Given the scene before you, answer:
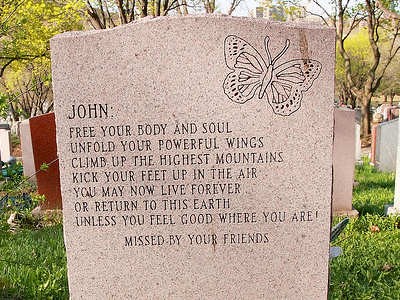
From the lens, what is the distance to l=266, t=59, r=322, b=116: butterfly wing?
9.08ft

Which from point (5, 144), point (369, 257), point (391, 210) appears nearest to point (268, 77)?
point (369, 257)

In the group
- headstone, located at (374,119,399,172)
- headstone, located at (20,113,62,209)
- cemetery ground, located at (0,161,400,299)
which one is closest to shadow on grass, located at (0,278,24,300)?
cemetery ground, located at (0,161,400,299)

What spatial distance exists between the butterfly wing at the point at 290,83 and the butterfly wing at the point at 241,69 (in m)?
0.10

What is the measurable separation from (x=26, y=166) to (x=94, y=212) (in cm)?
685

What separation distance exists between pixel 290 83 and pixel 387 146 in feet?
27.2

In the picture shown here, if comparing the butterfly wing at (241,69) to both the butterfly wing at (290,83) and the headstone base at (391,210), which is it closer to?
the butterfly wing at (290,83)

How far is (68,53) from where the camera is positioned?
2.77m

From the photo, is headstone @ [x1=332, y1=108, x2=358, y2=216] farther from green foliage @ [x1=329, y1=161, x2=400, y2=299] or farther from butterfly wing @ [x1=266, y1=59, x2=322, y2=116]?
butterfly wing @ [x1=266, y1=59, x2=322, y2=116]

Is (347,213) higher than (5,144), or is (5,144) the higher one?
(5,144)

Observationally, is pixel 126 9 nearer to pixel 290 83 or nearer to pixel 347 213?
pixel 347 213

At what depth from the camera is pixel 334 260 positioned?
14.0 ft

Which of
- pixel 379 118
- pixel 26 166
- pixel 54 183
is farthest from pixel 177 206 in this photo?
pixel 379 118

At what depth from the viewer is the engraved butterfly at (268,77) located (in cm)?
275

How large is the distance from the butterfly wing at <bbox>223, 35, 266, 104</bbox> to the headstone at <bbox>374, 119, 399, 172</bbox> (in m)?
8.10
